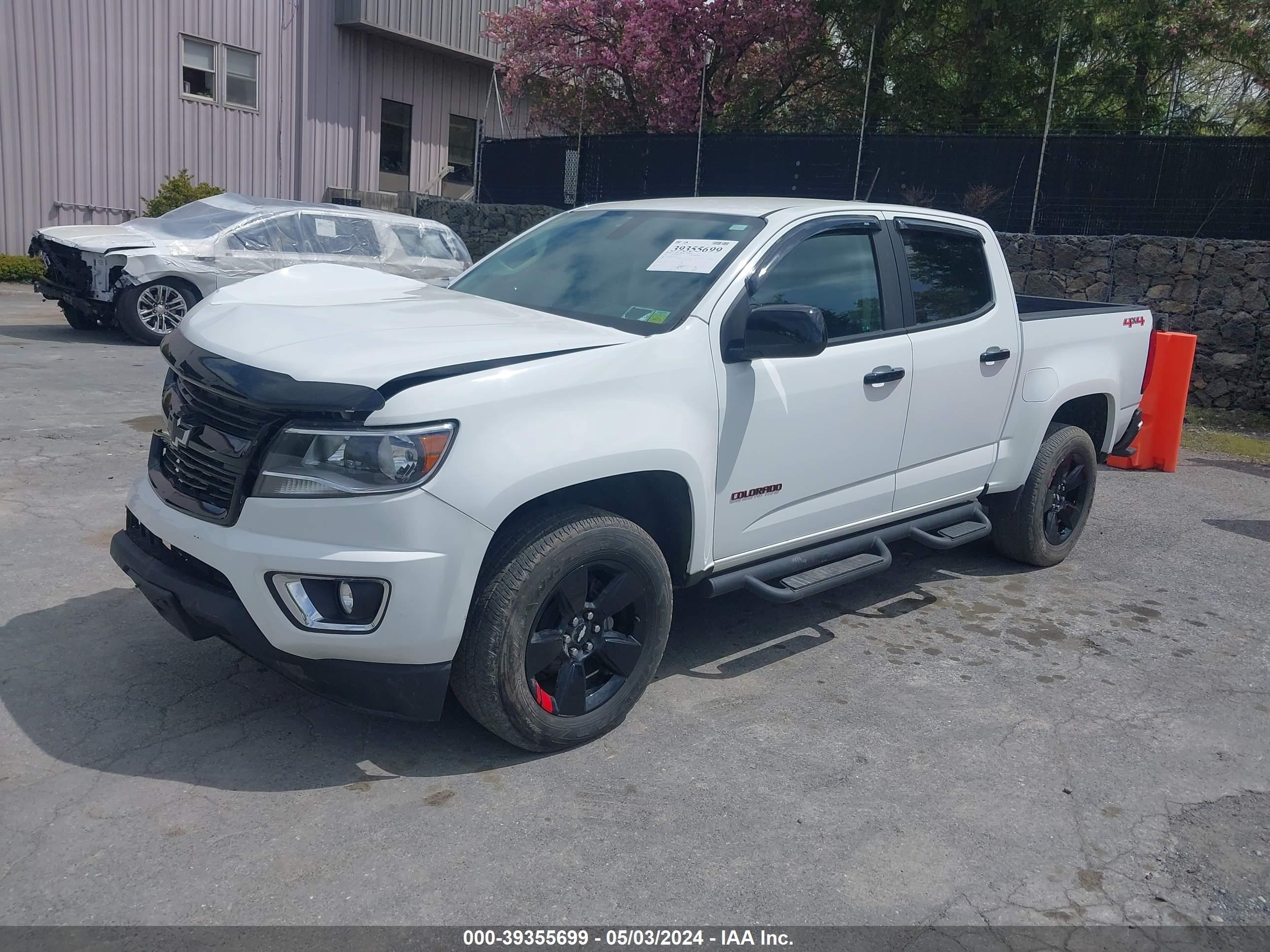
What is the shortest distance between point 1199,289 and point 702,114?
653 centimetres

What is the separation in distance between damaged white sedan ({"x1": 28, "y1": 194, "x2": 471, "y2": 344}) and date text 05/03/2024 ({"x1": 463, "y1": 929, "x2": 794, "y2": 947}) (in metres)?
9.83

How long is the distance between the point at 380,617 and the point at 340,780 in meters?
0.65

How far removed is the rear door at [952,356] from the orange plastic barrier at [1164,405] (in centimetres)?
393

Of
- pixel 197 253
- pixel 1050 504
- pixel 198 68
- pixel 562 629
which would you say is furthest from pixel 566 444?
pixel 198 68

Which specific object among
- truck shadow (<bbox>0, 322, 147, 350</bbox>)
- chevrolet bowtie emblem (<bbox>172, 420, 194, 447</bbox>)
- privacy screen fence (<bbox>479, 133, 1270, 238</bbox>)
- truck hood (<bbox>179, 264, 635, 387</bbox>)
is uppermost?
privacy screen fence (<bbox>479, 133, 1270, 238</bbox>)

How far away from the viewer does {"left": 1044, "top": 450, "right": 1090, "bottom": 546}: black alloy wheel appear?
239 inches

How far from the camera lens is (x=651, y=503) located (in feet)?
13.4

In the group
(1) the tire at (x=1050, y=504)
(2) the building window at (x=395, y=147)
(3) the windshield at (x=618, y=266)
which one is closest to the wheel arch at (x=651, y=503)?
(3) the windshield at (x=618, y=266)

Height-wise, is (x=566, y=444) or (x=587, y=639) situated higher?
(x=566, y=444)

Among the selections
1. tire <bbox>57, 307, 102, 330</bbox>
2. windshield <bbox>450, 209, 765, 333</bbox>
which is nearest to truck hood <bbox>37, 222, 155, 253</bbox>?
tire <bbox>57, 307, 102, 330</bbox>

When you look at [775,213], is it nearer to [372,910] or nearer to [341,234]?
[372,910]

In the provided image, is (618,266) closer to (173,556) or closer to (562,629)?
(562,629)

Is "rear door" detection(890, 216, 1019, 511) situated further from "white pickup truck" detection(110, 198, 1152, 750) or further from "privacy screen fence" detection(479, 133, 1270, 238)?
"privacy screen fence" detection(479, 133, 1270, 238)

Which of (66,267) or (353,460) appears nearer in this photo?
(353,460)
